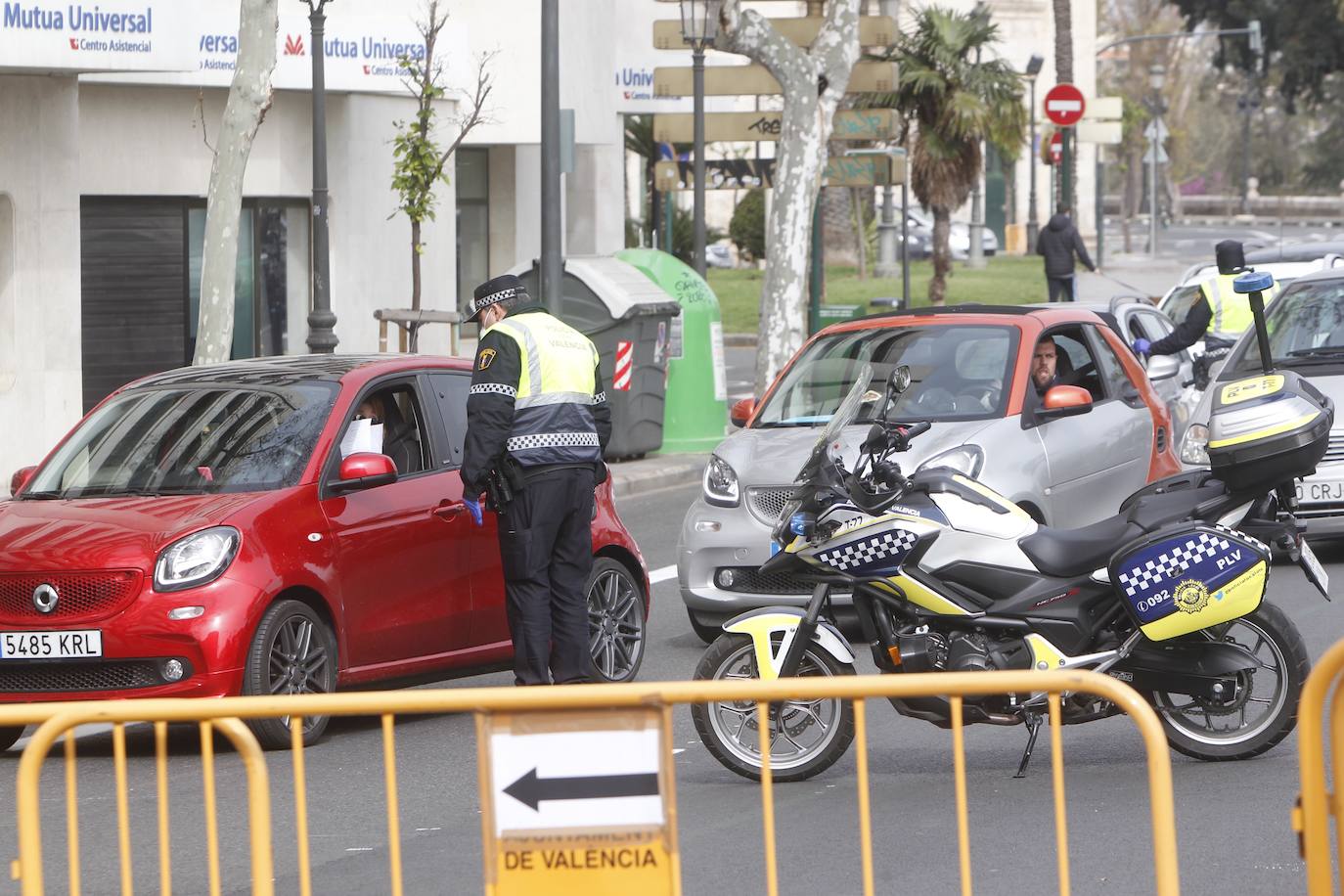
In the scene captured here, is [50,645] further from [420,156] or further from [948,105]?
[948,105]

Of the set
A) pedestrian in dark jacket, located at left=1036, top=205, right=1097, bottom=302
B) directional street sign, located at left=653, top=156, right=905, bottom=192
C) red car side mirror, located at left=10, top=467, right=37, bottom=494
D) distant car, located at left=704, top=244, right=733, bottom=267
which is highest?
directional street sign, located at left=653, top=156, right=905, bottom=192

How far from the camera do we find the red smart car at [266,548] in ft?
25.8

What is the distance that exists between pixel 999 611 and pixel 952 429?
10.1 feet

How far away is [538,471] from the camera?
27.0 feet

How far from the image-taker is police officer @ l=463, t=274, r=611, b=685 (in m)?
8.20

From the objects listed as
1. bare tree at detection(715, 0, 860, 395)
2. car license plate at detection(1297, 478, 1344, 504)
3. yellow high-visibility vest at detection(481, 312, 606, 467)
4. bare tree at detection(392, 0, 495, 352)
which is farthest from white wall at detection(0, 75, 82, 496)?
car license plate at detection(1297, 478, 1344, 504)

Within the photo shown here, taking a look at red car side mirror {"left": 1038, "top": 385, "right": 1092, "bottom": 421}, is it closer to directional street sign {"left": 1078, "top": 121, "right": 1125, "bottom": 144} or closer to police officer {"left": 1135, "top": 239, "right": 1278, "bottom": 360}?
police officer {"left": 1135, "top": 239, "right": 1278, "bottom": 360}

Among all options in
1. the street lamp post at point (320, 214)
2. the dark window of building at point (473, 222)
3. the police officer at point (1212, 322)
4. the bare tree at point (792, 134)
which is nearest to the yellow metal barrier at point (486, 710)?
the police officer at point (1212, 322)

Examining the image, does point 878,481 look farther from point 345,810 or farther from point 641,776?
Result: point 641,776

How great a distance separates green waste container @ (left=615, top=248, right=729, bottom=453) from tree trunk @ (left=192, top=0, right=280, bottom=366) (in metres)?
5.55

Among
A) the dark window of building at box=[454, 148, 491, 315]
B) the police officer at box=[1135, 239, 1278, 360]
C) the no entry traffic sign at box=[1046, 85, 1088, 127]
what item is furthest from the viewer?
the no entry traffic sign at box=[1046, 85, 1088, 127]

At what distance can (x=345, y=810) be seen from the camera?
7047mm

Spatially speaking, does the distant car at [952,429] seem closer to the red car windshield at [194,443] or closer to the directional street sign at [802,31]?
the red car windshield at [194,443]

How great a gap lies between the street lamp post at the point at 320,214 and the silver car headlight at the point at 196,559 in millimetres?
10498
